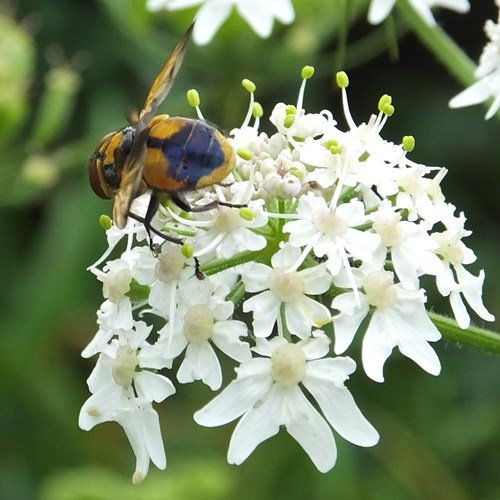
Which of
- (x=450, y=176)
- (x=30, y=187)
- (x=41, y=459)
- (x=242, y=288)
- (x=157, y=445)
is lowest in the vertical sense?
(x=450, y=176)

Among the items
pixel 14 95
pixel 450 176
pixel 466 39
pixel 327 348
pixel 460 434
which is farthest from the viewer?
pixel 466 39

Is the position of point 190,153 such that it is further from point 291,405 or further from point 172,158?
point 291,405

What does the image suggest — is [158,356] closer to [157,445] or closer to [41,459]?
[157,445]

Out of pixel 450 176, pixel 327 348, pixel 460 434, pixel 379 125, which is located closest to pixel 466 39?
pixel 450 176

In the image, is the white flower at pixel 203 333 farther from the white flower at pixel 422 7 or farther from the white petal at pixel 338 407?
the white flower at pixel 422 7

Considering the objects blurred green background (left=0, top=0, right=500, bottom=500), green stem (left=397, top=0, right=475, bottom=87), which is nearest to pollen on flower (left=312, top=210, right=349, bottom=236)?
green stem (left=397, top=0, right=475, bottom=87)

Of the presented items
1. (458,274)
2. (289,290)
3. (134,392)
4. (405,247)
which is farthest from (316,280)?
(134,392)

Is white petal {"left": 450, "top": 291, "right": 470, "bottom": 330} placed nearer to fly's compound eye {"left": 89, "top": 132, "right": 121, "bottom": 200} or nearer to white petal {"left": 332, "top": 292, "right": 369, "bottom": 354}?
white petal {"left": 332, "top": 292, "right": 369, "bottom": 354}
